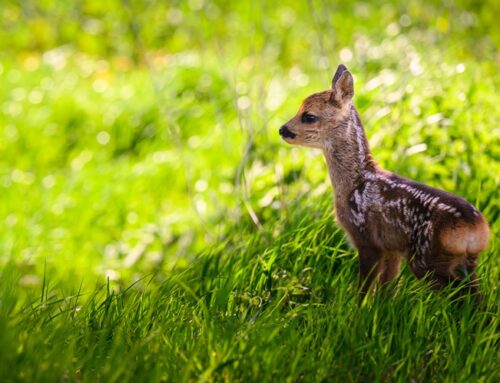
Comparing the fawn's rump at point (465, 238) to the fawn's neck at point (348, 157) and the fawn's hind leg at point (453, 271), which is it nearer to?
the fawn's hind leg at point (453, 271)

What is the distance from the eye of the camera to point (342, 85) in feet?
13.4

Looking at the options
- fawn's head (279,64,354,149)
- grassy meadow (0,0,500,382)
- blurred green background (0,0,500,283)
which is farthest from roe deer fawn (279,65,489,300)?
blurred green background (0,0,500,283)

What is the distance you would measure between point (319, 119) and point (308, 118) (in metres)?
0.05

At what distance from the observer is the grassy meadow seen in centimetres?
353

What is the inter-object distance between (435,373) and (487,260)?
3.29ft

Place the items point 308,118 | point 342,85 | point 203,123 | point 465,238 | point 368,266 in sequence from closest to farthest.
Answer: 1. point 465,238
2. point 368,266
3. point 342,85
4. point 308,118
5. point 203,123

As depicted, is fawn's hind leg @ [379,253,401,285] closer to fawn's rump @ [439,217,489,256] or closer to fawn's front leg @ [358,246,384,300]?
fawn's front leg @ [358,246,384,300]

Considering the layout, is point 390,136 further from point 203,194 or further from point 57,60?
point 57,60

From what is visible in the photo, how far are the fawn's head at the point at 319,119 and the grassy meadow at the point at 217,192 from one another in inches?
23.0

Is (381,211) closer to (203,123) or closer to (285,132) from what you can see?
(285,132)

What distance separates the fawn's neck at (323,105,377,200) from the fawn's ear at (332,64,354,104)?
0.09m

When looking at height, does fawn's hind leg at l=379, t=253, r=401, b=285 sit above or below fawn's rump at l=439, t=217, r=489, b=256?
below

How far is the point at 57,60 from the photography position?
12.3 meters

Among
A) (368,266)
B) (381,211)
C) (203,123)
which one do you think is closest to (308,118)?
(381,211)
